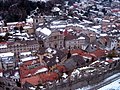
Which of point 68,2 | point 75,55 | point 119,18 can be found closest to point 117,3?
point 68,2

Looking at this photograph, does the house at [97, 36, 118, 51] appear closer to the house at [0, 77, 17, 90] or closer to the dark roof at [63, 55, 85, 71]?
the dark roof at [63, 55, 85, 71]

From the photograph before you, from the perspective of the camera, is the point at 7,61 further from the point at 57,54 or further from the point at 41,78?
the point at 41,78

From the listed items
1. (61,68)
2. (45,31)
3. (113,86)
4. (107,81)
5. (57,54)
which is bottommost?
(113,86)

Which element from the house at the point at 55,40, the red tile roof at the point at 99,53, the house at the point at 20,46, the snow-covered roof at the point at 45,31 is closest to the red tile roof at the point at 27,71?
the house at the point at 20,46

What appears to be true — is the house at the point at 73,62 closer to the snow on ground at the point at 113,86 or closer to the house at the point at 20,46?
the snow on ground at the point at 113,86

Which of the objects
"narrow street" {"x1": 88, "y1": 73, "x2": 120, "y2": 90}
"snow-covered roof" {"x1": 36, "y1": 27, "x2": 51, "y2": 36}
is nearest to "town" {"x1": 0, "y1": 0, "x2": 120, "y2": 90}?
"snow-covered roof" {"x1": 36, "y1": 27, "x2": 51, "y2": 36}

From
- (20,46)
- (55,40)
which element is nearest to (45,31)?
(55,40)

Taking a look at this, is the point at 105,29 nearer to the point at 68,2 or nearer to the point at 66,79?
the point at 66,79

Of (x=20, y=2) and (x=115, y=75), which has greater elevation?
(x=20, y=2)
